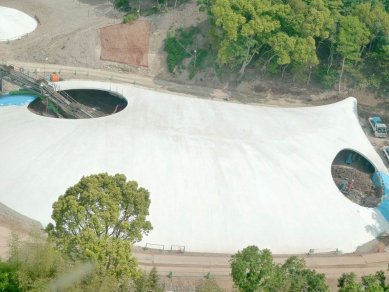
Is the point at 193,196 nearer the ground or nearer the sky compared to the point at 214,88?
nearer the ground

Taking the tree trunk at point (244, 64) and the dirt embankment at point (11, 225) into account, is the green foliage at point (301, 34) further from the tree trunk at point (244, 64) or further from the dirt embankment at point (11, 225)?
the dirt embankment at point (11, 225)

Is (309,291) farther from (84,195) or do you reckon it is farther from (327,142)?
(327,142)

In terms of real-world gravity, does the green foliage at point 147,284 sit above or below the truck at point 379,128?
below

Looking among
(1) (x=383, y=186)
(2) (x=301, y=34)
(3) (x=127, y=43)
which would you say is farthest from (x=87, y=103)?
(1) (x=383, y=186)

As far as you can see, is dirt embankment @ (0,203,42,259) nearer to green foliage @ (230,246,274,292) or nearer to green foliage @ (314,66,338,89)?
green foliage @ (230,246,274,292)

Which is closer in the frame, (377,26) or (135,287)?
(135,287)

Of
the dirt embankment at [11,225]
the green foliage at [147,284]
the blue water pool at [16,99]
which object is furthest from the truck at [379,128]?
the dirt embankment at [11,225]

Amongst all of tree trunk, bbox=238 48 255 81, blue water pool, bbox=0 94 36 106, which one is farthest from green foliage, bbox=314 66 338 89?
blue water pool, bbox=0 94 36 106

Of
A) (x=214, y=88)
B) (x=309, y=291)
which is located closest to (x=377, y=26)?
(x=214, y=88)
